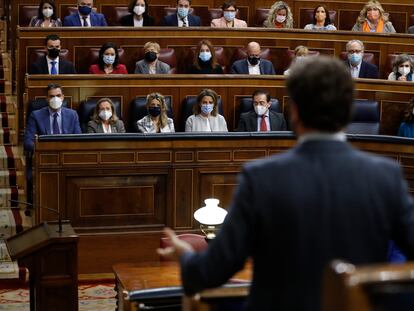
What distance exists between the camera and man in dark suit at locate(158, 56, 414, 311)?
158 cm

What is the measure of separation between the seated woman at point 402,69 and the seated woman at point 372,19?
1.04 meters

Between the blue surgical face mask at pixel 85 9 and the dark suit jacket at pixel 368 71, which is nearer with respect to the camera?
the dark suit jacket at pixel 368 71

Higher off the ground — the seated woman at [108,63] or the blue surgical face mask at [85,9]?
the blue surgical face mask at [85,9]

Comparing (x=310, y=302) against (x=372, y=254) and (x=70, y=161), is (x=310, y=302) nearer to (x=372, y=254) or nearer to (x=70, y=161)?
(x=372, y=254)

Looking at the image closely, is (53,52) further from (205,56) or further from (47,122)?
(205,56)

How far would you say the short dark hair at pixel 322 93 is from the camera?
1559mm

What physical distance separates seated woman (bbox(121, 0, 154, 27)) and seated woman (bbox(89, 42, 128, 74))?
2.97 ft

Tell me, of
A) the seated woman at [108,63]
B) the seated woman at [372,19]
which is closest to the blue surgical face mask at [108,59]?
the seated woman at [108,63]

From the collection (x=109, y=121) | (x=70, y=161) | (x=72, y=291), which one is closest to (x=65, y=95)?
(x=109, y=121)

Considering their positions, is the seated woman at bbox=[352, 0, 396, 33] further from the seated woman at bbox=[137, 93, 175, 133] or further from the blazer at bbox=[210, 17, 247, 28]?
the seated woman at bbox=[137, 93, 175, 133]

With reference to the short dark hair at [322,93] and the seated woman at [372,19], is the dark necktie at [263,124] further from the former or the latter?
the short dark hair at [322,93]

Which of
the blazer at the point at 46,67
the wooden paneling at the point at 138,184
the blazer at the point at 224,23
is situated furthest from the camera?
the blazer at the point at 224,23

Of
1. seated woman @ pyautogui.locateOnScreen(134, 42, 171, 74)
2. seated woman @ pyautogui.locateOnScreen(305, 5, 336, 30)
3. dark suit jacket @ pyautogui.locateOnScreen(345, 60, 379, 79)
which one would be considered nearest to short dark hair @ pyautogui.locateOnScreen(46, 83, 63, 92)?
seated woman @ pyautogui.locateOnScreen(134, 42, 171, 74)

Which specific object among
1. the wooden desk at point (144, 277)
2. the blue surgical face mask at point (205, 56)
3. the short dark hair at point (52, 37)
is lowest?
the wooden desk at point (144, 277)
